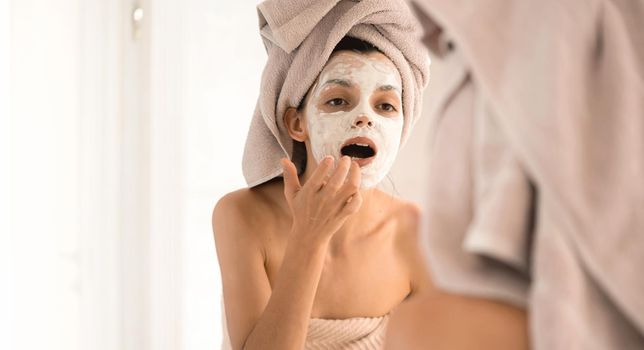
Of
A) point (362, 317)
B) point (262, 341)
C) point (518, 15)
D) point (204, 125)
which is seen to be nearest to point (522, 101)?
point (518, 15)

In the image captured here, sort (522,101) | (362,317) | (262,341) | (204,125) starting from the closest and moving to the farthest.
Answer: (522,101), (262,341), (362,317), (204,125)

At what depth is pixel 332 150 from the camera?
110 centimetres

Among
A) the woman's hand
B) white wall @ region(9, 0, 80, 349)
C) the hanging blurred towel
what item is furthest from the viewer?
white wall @ region(9, 0, 80, 349)

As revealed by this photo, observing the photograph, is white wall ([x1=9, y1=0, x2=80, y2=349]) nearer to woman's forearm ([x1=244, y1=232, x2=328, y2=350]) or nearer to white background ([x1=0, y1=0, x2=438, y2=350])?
white background ([x1=0, y1=0, x2=438, y2=350])

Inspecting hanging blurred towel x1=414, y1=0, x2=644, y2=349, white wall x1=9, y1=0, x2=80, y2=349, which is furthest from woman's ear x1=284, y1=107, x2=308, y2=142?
white wall x1=9, y1=0, x2=80, y2=349

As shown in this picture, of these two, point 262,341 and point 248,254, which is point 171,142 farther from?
point 262,341

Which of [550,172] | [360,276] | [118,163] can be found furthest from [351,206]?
[118,163]

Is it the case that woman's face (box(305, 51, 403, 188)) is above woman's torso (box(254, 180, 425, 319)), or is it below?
above

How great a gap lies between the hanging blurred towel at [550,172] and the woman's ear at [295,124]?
26.9 inches

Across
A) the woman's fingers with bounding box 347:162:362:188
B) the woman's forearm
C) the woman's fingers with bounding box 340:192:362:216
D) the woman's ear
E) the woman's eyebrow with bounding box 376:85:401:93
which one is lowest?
the woman's forearm

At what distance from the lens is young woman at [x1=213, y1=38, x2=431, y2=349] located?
0.98 metres

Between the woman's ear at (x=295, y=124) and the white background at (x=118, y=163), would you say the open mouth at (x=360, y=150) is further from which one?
the white background at (x=118, y=163)

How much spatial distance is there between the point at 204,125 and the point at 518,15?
151 centimetres

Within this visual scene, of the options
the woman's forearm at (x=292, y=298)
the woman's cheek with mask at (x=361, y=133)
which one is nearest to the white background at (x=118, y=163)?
the woman's cheek with mask at (x=361, y=133)
